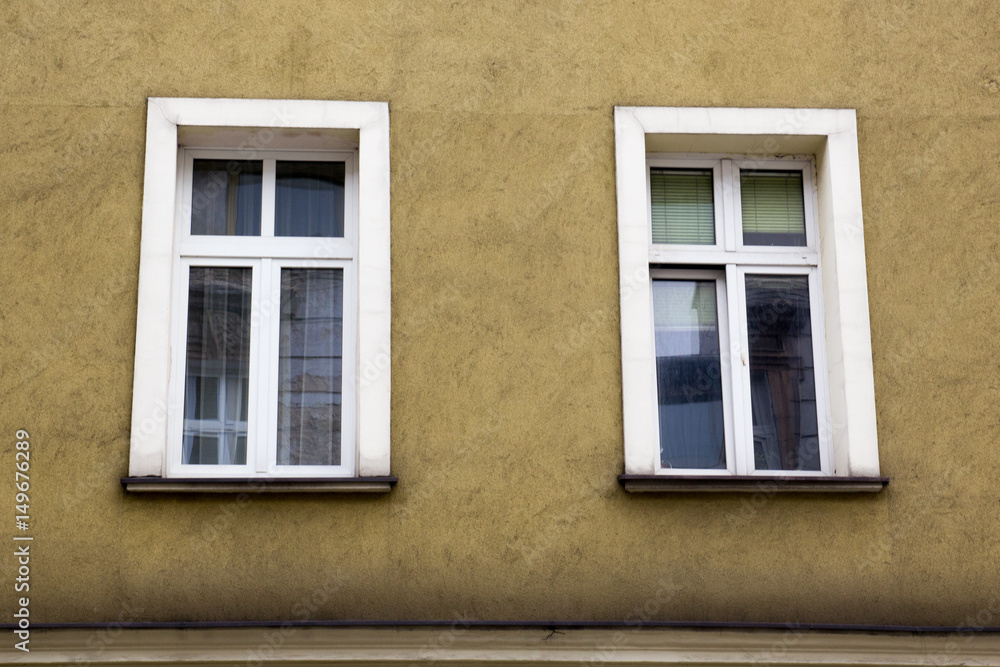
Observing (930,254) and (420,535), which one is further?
(930,254)

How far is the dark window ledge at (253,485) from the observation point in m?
6.20

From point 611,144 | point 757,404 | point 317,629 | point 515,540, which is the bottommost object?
point 317,629

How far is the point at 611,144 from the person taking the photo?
680 centimetres

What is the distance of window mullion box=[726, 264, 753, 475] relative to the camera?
6699 millimetres

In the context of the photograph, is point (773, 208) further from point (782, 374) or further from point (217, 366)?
point (217, 366)

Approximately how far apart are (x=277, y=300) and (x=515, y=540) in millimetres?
1848

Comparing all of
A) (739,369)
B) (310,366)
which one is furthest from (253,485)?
(739,369)

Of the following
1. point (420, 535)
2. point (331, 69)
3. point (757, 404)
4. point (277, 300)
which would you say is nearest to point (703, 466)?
point (757, 404)

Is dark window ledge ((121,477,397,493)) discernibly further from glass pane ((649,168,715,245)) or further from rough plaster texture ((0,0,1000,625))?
glass pane ((649,168,715,245))

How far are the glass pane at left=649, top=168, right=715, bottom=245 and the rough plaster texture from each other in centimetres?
46

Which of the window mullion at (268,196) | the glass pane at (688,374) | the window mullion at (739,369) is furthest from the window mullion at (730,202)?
the window mullion at (268,196)

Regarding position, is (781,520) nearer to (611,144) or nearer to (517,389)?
(517,389)

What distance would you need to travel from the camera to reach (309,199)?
700 cm

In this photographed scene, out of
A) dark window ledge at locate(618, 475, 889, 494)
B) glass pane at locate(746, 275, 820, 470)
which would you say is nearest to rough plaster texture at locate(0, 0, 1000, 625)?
dark window ledge at locate(618, 475, 889, 494)
